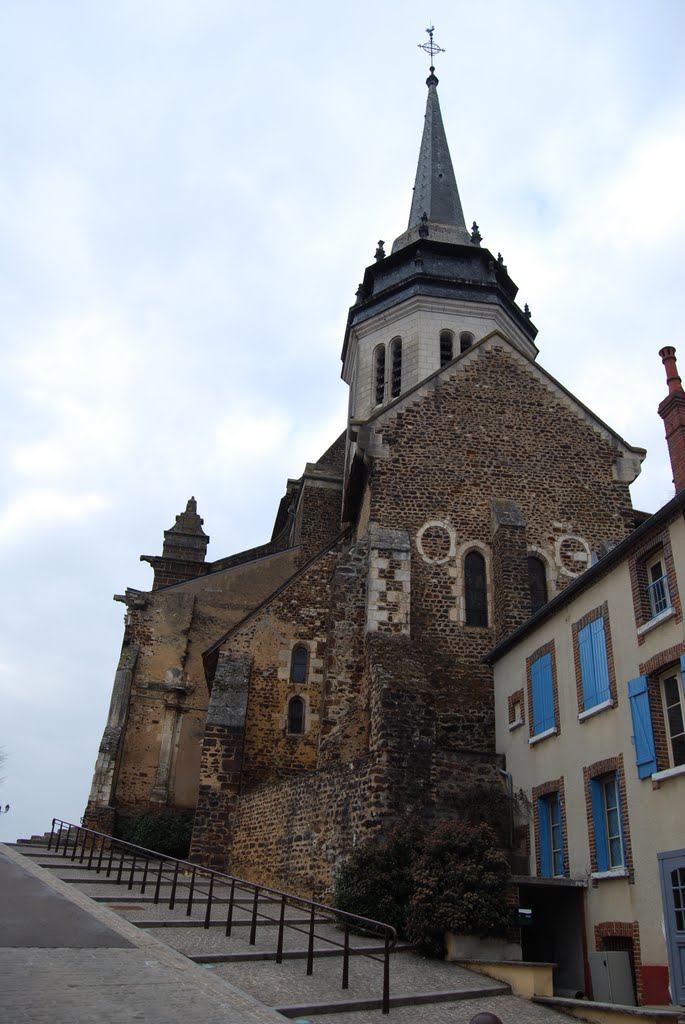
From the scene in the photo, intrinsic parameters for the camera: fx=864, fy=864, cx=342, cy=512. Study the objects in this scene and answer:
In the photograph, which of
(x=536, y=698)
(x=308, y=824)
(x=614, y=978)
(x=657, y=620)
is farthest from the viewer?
(x=308, y=824)

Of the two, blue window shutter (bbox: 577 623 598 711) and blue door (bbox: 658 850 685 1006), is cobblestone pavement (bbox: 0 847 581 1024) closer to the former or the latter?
blue door (bbox: 658 850 685 1006)

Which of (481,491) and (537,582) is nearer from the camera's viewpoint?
(537,582)

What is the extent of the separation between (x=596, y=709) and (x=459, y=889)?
10.1 feet

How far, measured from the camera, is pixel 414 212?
109 ft

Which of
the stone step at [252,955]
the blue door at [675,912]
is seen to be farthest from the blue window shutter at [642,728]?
the stone step at [252,955]

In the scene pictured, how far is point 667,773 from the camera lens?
33.6 feet

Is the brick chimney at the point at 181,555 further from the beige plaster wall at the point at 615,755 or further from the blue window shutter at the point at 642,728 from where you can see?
the blue window shutter at the point at 642,728

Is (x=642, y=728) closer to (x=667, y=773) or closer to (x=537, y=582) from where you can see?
(x=667, y=773)

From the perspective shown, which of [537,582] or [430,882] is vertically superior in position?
[537,582]

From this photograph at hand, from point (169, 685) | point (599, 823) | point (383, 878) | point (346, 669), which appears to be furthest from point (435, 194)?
point (383, 878)

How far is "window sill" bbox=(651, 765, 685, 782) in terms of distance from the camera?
10.1 m

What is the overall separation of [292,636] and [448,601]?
422 cm

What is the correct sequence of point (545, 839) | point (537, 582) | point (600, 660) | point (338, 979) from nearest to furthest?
point (338, 979) → point (600, 660) → point (545, 839) → point (537, 582)

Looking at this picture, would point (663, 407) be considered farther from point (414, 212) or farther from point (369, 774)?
point (414, 212)
